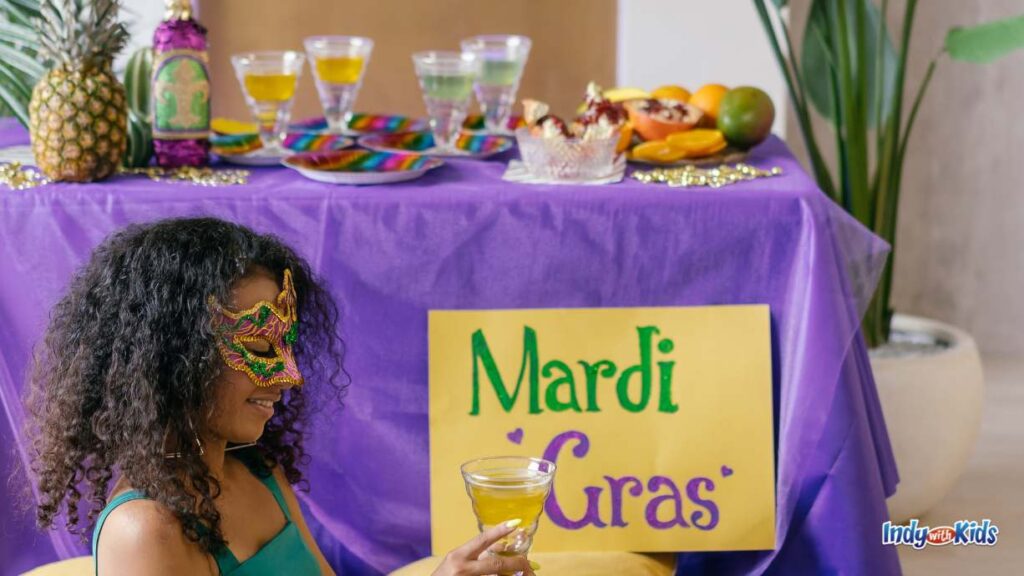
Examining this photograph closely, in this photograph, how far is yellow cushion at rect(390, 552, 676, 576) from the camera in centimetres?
206

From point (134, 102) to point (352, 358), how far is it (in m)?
0.70

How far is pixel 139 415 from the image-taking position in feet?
4.66

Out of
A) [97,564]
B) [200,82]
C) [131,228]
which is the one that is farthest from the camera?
[200,82]

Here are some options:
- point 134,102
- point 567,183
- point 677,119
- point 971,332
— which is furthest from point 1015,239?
point 134,102

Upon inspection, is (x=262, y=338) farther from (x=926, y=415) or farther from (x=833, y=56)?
(x=833, y=56)

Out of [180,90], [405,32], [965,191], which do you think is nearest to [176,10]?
[180,90]

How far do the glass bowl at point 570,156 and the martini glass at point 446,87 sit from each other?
0.24 m

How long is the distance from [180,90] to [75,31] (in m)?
0.20

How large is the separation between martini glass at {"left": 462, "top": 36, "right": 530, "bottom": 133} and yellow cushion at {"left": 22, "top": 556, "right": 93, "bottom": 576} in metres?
1.07

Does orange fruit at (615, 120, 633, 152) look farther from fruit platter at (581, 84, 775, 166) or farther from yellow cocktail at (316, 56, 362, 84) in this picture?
yellow cocktail at (316, 56, 362, 84)

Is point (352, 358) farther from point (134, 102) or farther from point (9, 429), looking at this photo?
point (134, 102)

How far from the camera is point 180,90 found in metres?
2.18
